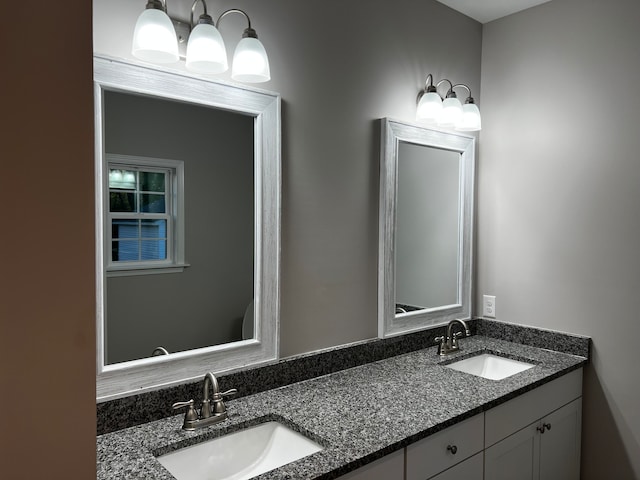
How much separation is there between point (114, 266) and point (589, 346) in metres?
2.03

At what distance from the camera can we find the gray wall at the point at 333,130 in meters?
1.82

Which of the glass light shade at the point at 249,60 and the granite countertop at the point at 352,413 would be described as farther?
the glass light shade at the point at 249,60

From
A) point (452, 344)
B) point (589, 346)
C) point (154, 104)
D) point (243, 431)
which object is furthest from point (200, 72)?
point (589, 346)

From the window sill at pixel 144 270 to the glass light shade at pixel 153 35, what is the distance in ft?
1.99

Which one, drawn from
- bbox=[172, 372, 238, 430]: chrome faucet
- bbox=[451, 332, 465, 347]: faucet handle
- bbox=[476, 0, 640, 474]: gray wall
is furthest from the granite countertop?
bbox=[476, 0, 640, 474]: gray wall

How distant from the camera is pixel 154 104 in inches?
58.7

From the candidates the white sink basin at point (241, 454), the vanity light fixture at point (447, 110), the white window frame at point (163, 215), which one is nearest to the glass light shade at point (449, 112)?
the vanity light fixture at point (447, 110)

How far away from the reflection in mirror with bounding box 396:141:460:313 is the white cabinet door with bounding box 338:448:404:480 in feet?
2.93

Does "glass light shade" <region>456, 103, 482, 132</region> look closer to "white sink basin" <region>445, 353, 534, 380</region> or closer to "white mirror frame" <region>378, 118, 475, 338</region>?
"white mirror frame" <region>378, 118, 475, 338</region>

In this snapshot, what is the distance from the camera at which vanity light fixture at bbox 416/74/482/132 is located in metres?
2.25

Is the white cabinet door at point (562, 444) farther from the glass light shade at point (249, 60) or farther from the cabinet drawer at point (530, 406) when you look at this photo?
Result: the glass light shade at point (249, 60)

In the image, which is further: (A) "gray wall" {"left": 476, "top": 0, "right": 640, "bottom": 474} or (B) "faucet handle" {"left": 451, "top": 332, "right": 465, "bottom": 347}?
(B) "faucet handle" {"left": 451, "top": 332, "right": 465, "bottom": 347}

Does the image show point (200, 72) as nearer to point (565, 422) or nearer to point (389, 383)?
point (389, 383)

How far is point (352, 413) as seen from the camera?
1576 millimetres
